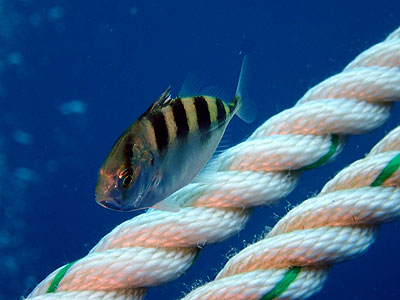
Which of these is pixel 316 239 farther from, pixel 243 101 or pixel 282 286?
pixel 243 101

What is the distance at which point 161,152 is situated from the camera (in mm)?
1117

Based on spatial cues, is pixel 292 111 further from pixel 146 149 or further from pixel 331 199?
pixel 146 149

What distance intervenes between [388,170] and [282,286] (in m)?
0.46

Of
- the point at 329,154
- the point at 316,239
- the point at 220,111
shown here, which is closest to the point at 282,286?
the point at 316,239

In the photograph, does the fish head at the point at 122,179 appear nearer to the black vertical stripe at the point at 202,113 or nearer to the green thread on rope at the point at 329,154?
the black vertical stripe at the point at 202,113

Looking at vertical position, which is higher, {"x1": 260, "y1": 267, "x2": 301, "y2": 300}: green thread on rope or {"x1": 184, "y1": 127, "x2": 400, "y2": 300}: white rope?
{"x1": 184, "y1": 127, "x2": 400, "y2": 300}: white rope

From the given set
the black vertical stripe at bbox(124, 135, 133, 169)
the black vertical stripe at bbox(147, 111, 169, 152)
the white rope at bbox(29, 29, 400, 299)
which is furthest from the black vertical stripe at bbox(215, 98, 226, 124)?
the black vertical stripe at bbox(124, 135, 133, 169)

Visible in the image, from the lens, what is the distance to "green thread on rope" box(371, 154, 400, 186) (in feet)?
4.18

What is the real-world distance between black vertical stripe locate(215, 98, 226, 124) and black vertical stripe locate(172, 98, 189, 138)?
0.50 ft

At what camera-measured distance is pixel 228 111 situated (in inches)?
53.7

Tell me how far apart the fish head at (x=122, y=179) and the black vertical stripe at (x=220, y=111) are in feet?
1.04

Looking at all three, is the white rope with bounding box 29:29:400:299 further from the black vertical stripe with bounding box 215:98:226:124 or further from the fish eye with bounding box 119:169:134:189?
the fish eye with bounding box 119:169:134:189

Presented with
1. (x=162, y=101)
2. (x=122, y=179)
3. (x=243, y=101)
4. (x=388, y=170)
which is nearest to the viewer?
(x=122, y=179)

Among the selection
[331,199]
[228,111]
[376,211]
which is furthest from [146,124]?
[376,211]
